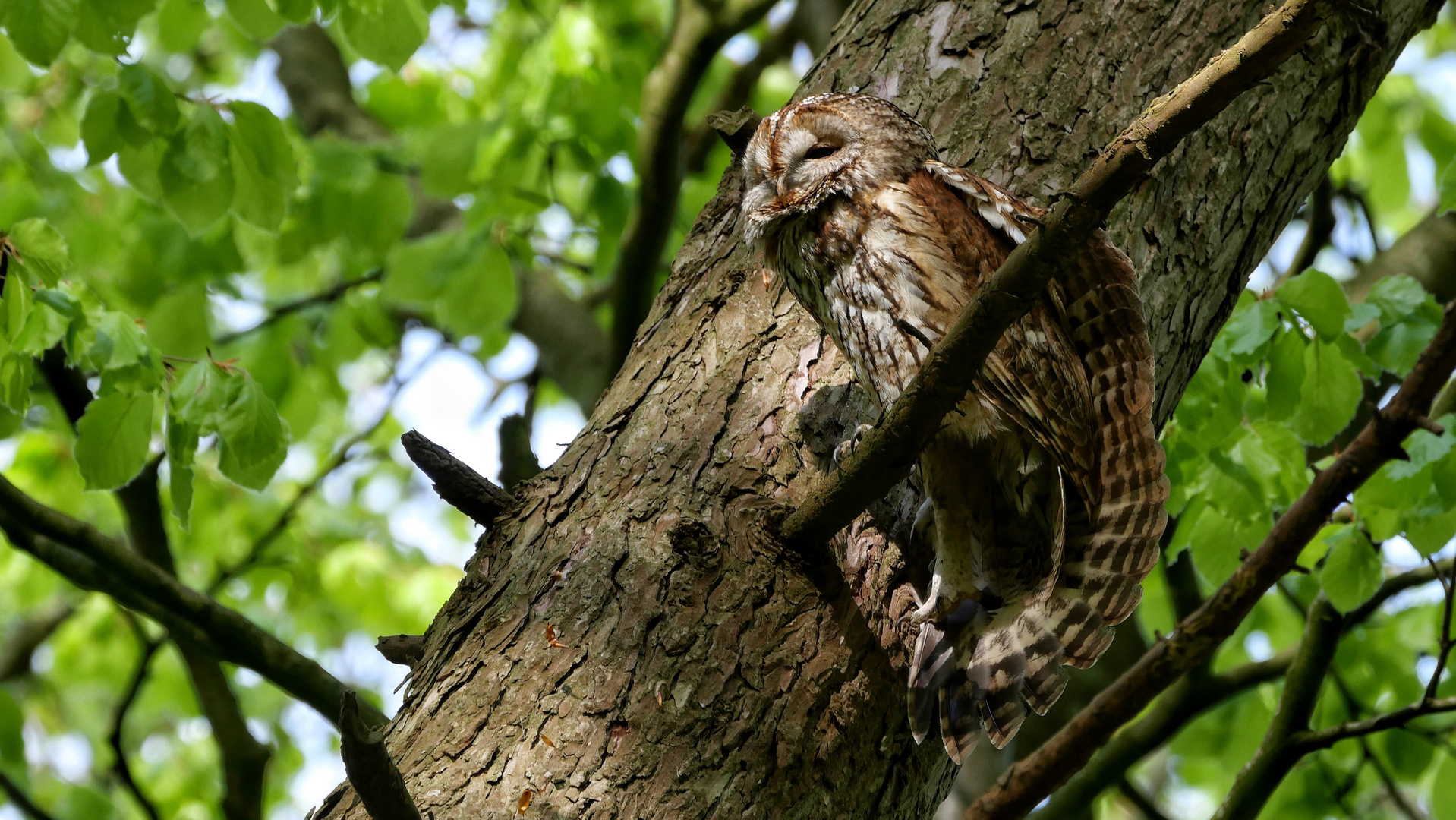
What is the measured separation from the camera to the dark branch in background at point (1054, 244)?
1.43 meters

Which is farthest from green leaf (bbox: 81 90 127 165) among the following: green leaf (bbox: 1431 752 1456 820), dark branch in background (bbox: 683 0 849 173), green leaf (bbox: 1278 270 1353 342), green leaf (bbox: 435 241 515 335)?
green leaf (bbox: 1431 752 1456 820)

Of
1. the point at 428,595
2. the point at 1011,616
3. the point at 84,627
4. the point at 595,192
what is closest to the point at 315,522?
the point at 84,627

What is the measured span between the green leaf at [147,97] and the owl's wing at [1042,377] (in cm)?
194

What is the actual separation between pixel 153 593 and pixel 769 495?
5.00 ft

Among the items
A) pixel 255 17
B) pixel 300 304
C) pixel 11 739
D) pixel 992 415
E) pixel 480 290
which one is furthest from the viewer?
pixel 300 304

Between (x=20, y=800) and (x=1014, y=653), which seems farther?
(x=20, y=800)

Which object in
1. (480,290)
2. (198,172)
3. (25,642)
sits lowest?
(198,172)

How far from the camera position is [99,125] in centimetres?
282

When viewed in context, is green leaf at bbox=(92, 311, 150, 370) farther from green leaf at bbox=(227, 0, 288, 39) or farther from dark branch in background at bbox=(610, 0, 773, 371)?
dark branch in background at bbox=(610, 0, 773, 371)

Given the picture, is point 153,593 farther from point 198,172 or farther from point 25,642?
point 25,642

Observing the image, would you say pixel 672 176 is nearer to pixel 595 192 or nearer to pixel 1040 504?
pixel 595 192

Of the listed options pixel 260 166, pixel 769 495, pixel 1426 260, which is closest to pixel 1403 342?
pixel 1426 260

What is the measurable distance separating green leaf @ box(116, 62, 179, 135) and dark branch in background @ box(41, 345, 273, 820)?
0.62 meters

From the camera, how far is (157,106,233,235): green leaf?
2926mm
